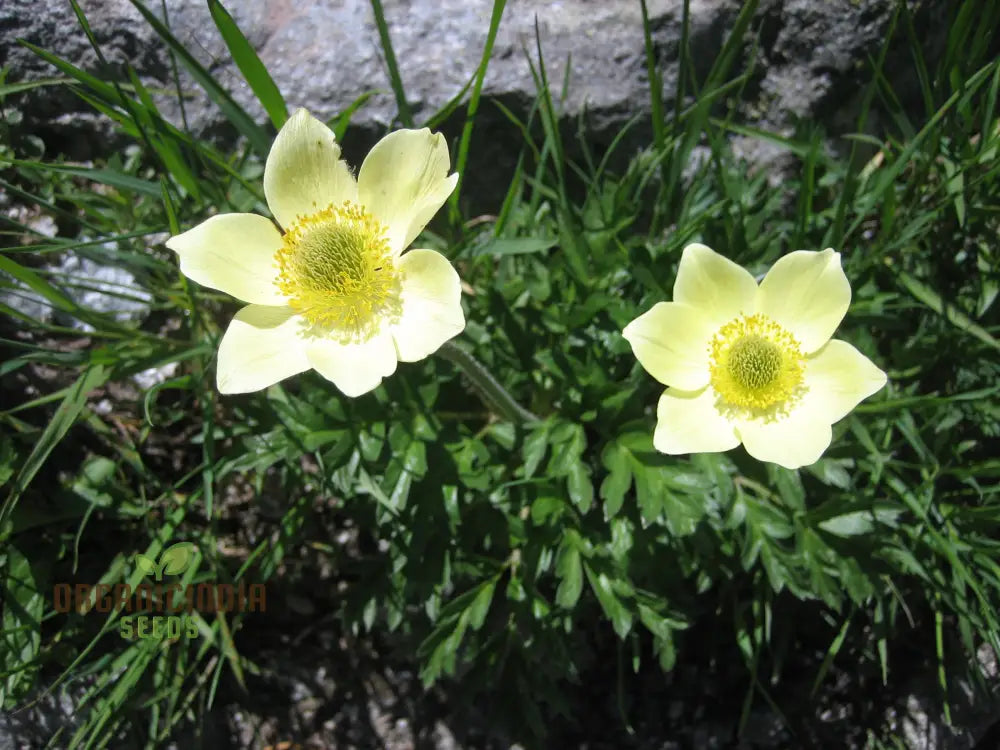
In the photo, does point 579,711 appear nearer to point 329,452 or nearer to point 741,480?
point 741,480

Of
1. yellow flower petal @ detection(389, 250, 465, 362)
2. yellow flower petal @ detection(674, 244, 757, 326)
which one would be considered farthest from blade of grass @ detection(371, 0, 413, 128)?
yellow flower petal @ detection(674, 244, 757, 326)

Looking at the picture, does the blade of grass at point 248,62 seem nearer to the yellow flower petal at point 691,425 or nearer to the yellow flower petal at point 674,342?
the yellow flower petal at point 674,342

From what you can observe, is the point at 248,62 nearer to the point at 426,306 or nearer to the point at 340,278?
the point at 340,278

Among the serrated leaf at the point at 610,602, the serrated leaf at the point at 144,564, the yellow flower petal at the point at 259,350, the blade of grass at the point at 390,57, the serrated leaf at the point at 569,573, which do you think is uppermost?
the blade of grass at the point at 390,57

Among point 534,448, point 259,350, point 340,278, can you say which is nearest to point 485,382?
point 534,448

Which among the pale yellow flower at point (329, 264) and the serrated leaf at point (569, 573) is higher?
the pale yellow flower at point (329, 264)

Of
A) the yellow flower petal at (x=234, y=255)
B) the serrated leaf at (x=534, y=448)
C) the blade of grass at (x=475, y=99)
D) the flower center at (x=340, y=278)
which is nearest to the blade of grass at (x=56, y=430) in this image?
the yellow flower petal at (x=234, y=255)

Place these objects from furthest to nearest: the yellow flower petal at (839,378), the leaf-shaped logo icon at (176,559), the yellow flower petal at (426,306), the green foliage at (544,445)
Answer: the leaf-shaped logo icon at (176,559), the green foliage at (544,445), the yellow flower petal at (839,378), the yellow flower petal at (426,306)
